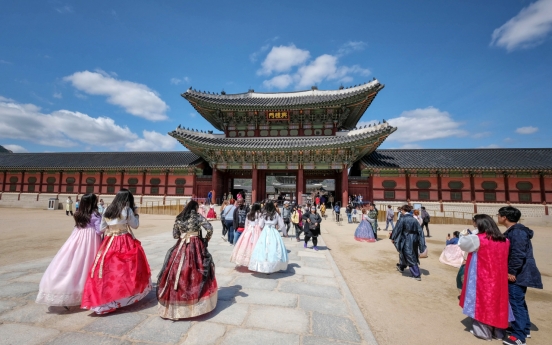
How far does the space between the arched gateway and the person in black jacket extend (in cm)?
1485

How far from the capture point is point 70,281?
11.2 feet

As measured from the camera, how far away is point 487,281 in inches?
130

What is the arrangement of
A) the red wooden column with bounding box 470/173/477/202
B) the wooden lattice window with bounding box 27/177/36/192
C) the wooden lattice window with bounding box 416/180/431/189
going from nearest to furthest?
the red wooden column with bounding box 470/173/477/202 < the wooden lattice window with bounding box 416/180/431/189 < the wooden lattice window with bounding box 27/177/36/192

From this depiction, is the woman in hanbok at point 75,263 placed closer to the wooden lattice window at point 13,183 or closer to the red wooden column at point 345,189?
the red wooden column at point 345,189

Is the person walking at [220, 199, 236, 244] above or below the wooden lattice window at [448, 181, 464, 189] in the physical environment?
below

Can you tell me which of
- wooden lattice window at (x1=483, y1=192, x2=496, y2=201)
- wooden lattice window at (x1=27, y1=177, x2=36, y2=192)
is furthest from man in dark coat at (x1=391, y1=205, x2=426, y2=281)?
wooden lattice window at (x1=27, y1=177, x2=36, y2=192)

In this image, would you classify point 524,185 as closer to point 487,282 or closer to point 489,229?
point 489,229

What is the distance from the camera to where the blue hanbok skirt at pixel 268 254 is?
5.18 metres

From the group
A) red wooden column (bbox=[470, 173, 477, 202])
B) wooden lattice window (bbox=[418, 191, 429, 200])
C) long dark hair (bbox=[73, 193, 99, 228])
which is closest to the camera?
long dark hair (bbox=[73, 193, 99, 228])

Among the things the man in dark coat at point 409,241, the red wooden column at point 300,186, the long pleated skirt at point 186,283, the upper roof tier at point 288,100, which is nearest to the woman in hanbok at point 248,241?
the long pleated skirt at point 186,283

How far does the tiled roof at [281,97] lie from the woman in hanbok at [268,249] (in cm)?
1586

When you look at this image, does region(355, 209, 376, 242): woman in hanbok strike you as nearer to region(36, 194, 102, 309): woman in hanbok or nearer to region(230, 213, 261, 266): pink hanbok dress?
region(230, 213, 261, 266): pink hanbok dress

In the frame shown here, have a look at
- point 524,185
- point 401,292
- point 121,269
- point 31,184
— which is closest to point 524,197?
point 524,185

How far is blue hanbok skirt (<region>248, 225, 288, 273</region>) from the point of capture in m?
5.18
